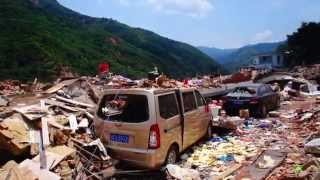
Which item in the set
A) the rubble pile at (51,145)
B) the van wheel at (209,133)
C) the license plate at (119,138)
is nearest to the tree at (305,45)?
the van wheel at (209,133)

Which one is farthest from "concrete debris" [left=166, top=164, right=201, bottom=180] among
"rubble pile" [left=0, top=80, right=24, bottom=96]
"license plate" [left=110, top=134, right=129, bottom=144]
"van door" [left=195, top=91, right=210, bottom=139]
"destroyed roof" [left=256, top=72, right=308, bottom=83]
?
"destroyed roof" [left=256, top=72, right=308, bottom=83]

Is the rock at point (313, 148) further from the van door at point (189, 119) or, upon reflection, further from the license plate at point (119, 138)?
the license plate at point (119, 138)

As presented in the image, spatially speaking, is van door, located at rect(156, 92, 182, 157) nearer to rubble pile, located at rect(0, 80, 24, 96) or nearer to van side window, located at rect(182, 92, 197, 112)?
van side window, located at rect(182, 92, 197, 112)

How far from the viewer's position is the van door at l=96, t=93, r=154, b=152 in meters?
8.83

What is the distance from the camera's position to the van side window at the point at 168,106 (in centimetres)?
922

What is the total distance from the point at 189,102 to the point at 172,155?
75.8 inches

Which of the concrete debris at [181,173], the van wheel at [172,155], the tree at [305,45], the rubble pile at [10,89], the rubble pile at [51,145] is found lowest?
the concrete debris at [181,173]

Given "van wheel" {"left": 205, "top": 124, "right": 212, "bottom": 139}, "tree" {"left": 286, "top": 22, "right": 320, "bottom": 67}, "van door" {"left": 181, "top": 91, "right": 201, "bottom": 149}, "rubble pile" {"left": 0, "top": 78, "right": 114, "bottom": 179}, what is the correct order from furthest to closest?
1. "tree" {"left": 286, "top": 22, "right": 320, "bottom": 67}
2. "van wheel" {"left": 205, "top": 124, "right": 212, "bottom": 139}
3. "van door" {"left": 181, "top": 91, "right": 201, "bottom": 149}
4. "rubble pile" {"left": 0, "top": 78, "right": 114, "bottom": 179}

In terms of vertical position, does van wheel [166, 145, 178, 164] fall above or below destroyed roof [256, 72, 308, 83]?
below

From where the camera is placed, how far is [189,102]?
1126cm

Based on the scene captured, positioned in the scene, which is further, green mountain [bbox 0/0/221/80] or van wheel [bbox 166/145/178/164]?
green mountain [bbox 0/0/221/80]

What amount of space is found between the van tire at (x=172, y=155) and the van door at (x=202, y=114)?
1.93 m

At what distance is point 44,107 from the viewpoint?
447 inches

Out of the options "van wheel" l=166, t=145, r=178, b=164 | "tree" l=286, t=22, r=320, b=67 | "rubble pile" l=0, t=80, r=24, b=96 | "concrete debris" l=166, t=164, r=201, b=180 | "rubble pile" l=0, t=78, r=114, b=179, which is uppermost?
"tree" l=286, t=22, r=320, b=67
